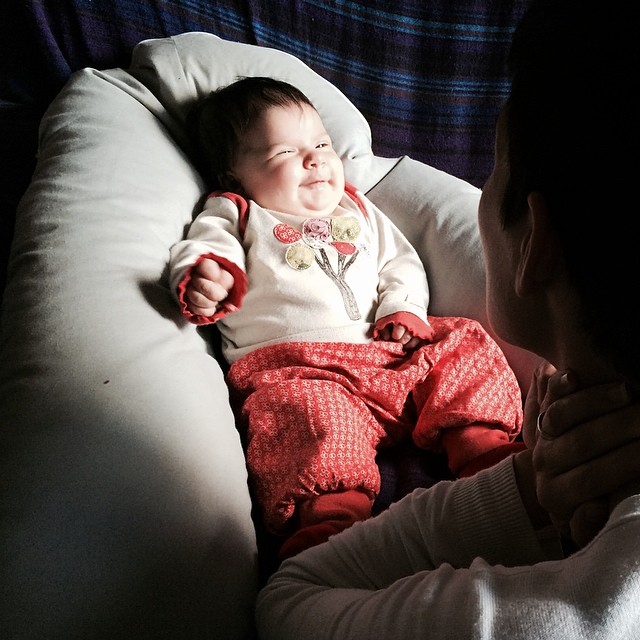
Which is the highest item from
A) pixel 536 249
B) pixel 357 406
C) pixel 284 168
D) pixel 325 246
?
pixel 536 249

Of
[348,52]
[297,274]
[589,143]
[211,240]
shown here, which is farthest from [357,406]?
[348,52]

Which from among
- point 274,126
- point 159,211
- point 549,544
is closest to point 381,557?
point 549,544

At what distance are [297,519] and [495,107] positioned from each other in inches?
44.6

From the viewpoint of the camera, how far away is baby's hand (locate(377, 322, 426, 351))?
1.10m

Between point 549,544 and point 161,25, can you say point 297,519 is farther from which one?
point 161,25

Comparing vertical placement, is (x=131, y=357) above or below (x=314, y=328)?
above

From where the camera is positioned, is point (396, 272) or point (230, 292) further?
point (396, 272)

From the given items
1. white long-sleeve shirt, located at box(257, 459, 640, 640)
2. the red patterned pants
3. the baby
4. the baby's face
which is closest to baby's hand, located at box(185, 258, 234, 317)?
the baby

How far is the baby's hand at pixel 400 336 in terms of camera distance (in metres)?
1.10

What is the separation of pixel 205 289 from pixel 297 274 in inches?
7.7

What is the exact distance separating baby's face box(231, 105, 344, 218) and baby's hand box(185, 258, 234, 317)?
0.26 meters

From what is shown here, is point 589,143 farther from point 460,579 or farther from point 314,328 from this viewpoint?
point 314,328

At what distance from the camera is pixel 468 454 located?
0.94m

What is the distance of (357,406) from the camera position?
1.00 m
